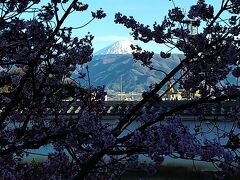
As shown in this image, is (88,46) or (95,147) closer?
(95,147)

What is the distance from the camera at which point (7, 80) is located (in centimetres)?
531

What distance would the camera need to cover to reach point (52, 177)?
4.57 metres

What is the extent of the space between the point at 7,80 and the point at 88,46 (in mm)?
1230

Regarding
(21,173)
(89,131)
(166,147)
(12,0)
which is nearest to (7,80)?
(21,173)

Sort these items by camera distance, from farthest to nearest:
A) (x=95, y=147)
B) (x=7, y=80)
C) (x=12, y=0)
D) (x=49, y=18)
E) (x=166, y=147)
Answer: (x=7, y=80)
(x=49, y=18)
(x=12, y=0)
(x=95, y=147)
(x=166, y=147)

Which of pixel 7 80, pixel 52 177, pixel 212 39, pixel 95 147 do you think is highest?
pixel 212 39

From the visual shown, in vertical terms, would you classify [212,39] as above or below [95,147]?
above

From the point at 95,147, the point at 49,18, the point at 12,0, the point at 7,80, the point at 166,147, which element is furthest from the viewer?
the point at 7,80

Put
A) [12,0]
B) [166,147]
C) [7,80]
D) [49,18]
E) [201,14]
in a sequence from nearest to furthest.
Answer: [166,147]
[12,0]
[49,18]
[201,14]
[7,80]

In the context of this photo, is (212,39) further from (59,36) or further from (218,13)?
(59,36)

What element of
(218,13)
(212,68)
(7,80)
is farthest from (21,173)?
(218,13)

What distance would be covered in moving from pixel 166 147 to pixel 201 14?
7.17ft

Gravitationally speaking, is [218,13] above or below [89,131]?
above

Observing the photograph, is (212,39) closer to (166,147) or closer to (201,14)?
(201,14)
